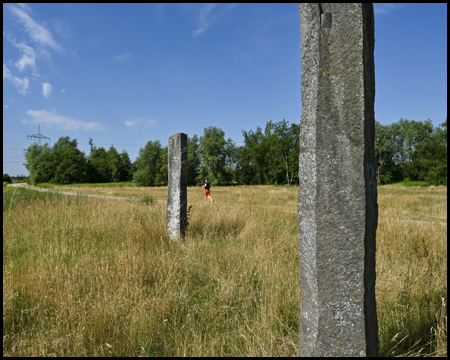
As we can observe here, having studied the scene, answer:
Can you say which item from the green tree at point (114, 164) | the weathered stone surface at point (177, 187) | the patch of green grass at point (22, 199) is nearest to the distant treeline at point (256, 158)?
the green tree at point (114, 164)

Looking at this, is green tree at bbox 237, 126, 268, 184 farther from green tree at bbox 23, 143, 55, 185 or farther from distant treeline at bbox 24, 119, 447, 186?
green tree at bbox 23, 143, 55, 185

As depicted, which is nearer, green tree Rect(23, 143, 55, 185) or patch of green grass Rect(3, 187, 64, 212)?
patch of green grass Rect(3, 187, 64, 212)

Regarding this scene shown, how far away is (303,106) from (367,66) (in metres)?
0.40

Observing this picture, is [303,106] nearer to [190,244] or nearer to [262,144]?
[190,244]

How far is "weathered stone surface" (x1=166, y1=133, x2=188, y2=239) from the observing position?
5301 millimetres

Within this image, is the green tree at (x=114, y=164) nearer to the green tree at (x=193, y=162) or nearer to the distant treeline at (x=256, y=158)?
the distant treeline at (x=256, y=158)

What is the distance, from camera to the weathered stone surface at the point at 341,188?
1.43m

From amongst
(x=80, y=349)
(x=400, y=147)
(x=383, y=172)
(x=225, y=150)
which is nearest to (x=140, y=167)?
(x=225, y=150)

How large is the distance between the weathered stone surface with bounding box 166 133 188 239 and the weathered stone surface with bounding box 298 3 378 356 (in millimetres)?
3995

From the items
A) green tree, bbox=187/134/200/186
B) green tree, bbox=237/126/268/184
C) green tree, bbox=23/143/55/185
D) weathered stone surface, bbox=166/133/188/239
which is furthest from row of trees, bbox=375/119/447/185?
green tree, bbox=23/143/55/185

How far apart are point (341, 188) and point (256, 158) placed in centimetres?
5474

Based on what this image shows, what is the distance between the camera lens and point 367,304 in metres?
1.45

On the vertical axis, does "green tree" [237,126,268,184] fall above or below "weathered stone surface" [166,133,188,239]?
above

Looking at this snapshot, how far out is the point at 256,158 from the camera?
183 ft
